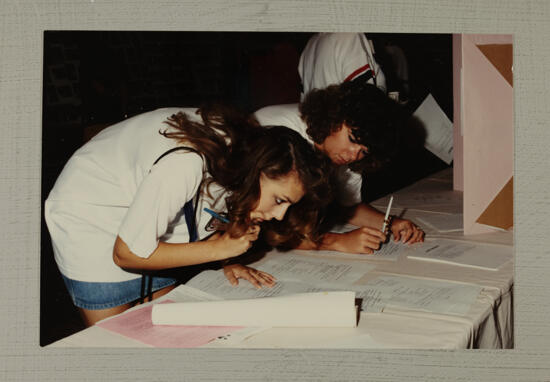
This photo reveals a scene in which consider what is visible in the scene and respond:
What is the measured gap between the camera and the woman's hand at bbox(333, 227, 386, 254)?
1.83 metres

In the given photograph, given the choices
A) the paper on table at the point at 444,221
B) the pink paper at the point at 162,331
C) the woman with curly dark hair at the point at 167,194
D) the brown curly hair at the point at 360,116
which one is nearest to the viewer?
the pink paper at the point at 162,331

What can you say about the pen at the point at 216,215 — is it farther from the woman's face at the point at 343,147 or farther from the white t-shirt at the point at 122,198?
the woman's face at the point at 343,147

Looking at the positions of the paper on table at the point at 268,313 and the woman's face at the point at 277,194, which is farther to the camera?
the woman's face at the point at 277,194

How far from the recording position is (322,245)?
6.12 feet

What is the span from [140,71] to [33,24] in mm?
302

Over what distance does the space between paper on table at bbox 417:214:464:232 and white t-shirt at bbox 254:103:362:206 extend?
0.81 ft

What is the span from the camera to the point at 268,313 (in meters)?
1.42

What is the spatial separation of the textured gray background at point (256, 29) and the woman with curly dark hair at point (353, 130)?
0.96 ft

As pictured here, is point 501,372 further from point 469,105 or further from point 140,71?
point 140,71

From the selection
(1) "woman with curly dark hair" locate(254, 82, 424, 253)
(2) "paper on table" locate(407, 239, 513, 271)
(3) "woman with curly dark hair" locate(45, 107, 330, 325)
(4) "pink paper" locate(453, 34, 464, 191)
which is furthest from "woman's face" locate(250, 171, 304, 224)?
(4) "pink paper" locate(453, 34, 464, 191)

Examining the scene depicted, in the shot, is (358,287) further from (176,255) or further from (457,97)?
(457,97)

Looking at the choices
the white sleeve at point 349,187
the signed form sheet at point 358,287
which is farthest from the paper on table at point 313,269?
the white sleeve at point 349,187

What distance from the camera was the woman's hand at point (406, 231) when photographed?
194 centimetres

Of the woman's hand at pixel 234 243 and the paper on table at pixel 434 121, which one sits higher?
the paper on table at pixel 434 121
